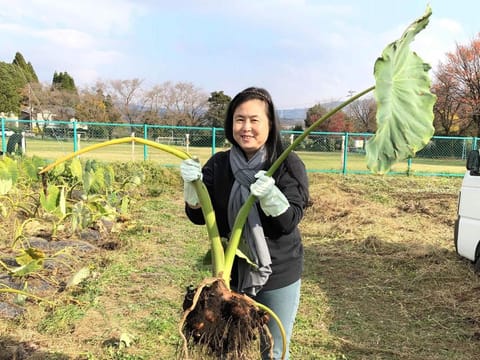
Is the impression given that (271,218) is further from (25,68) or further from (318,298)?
(25,68)

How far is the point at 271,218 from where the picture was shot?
5.17 ft

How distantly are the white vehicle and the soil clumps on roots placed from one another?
3272 millimetres

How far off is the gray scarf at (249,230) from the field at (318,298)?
1318 millimetres

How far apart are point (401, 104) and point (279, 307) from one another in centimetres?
100

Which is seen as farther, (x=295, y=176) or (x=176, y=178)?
(x=176, y=178)

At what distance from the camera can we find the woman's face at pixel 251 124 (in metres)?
1.62

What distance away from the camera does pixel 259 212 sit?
164 cm

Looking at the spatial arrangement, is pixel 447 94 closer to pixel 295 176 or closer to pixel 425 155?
pixel 425 155

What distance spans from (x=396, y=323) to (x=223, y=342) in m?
2.31

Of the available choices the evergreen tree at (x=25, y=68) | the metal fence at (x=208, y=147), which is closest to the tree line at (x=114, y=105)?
the evergreen tree at (x=25, y=68)

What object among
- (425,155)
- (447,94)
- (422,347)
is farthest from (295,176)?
(447,94)

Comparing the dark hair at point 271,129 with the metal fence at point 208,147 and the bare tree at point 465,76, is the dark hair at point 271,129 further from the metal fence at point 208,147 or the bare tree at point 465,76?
the bare tree at point 465,76

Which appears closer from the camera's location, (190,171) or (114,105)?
(190,171)

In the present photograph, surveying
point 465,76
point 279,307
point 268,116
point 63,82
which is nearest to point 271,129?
point 268,116
